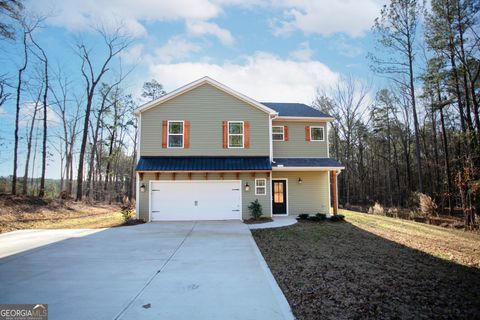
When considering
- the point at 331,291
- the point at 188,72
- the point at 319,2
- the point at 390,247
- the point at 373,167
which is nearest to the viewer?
the point at 331,291

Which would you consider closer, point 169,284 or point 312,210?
point 169,284

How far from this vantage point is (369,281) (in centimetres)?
448

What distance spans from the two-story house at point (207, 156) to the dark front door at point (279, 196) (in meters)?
A: 0.24

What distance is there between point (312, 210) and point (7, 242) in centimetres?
1285

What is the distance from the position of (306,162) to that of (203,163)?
5.67 meters

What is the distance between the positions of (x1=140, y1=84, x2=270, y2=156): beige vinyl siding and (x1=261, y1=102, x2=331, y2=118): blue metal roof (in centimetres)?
215

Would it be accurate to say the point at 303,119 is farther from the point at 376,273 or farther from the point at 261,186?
the point at 376,273

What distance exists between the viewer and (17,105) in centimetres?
1585

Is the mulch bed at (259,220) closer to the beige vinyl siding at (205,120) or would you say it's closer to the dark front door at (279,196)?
the dark front door at (279,196)

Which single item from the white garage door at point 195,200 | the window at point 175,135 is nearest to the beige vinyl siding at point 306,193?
the white garage door at point 195,200

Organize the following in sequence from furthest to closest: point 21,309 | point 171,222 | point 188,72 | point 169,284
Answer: point 188,72 < point 171,222 < point 169,284 < point 21,309

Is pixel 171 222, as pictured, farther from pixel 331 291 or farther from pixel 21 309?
pixel 331 291

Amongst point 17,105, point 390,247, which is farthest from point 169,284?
point 17,105

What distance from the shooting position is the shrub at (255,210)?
12.0 metres
